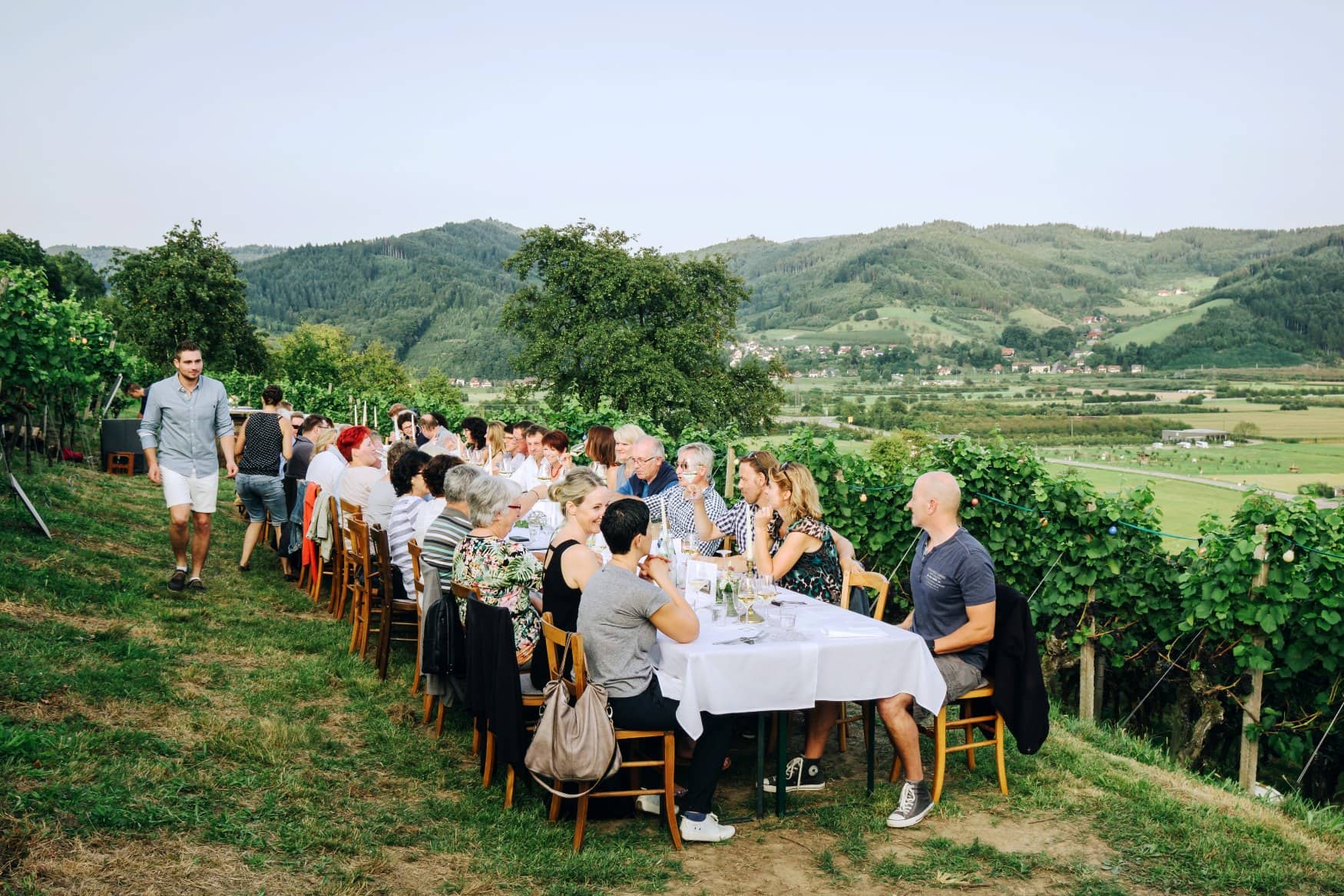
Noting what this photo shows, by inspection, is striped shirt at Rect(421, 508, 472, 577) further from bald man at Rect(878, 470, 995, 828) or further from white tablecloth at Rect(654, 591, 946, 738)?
bald man at Rect(878, 470, 995, 828)

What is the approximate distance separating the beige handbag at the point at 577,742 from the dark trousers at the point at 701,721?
0.12 metres

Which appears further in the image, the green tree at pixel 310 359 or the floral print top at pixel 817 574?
the green tree at pixel 310 359

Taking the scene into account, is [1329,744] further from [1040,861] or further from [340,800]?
[340,800]

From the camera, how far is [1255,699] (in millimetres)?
4812

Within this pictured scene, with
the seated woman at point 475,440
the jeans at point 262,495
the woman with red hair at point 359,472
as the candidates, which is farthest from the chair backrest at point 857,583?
the jeans at point 262,495

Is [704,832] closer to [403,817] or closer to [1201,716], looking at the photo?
[403,817]

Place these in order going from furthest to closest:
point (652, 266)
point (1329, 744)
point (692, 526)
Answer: point (652, 266) < point (692, 526) < point (1329, 744)

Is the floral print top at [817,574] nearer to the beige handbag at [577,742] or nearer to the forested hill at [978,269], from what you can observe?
the beige handbag at [577,742]

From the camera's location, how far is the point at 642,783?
407 centimetres

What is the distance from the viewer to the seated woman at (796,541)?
469 centimetres

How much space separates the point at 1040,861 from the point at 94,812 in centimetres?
353

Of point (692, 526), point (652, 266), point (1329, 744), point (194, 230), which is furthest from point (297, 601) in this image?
point (194, 230)

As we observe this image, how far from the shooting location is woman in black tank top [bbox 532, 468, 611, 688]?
3924 millimetres

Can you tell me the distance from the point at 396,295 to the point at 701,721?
428ft
